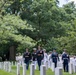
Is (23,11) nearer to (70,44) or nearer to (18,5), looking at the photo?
(18,5)

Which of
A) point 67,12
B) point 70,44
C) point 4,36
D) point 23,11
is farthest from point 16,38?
point 67,12

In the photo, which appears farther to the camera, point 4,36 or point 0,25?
point 4,36

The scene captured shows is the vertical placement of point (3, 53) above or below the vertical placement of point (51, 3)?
below

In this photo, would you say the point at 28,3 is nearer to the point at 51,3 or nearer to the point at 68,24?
the point at 51,3

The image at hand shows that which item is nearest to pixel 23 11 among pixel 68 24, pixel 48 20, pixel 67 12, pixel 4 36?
pixel 48 20

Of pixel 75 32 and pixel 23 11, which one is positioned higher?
pixel 23 11

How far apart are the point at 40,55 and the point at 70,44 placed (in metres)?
19.1

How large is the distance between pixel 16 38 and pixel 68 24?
52.6 feet

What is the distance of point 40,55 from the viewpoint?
19.5m

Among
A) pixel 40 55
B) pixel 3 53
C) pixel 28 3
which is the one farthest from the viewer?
pixel 3 53

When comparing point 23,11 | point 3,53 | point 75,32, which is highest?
point 23,11

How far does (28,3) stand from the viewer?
1654 inches

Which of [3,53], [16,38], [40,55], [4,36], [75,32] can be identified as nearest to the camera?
[40,55]

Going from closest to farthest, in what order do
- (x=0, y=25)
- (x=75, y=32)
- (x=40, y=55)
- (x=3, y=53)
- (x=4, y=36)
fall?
(x=40, y=55) < (x=0, y=25) < (x=4, y=36) < (x=75, y=32) < (x=3, y=53)
